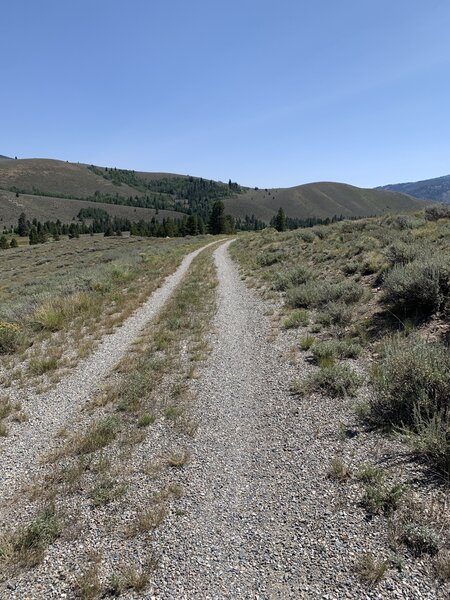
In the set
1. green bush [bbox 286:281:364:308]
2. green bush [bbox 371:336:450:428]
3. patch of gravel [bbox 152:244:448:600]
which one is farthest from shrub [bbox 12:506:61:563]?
green bush [bbox 286:281:364:308]

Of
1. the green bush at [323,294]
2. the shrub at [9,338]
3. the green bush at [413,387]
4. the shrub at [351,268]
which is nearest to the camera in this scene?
the green bush at [413,387]

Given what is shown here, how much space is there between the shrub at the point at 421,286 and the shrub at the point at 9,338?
37.7 feet

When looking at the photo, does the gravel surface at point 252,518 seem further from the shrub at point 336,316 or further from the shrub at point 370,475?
the shrub at point 336,316

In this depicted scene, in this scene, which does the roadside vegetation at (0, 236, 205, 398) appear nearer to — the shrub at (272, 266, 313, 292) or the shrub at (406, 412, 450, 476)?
the shrub at (272, 266, 313, 292)

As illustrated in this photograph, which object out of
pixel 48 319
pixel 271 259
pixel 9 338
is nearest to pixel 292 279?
pixel 271 259

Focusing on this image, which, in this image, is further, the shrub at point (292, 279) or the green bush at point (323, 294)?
the shrub at point (292, 279)

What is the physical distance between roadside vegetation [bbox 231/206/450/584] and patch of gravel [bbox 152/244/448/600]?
0.15m

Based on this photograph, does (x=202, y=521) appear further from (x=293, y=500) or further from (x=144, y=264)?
(x=144, y=264)

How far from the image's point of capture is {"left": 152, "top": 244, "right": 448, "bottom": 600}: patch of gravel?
325cm

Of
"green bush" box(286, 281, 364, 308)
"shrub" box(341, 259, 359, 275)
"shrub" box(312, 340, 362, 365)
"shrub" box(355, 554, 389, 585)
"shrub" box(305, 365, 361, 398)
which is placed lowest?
"shrub" box(355, 554, 389, 585)

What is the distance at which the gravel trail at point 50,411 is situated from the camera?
528 cm

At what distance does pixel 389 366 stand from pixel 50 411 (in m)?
6.63

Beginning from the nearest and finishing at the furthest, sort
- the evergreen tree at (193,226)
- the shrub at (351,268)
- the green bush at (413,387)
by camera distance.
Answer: the green bush at (413,387) → the shrub at (351,268) → the evergreen tree at (193,226)

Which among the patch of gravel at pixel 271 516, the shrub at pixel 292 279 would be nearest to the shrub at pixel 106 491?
the patch of gravel at pixel 271 516
